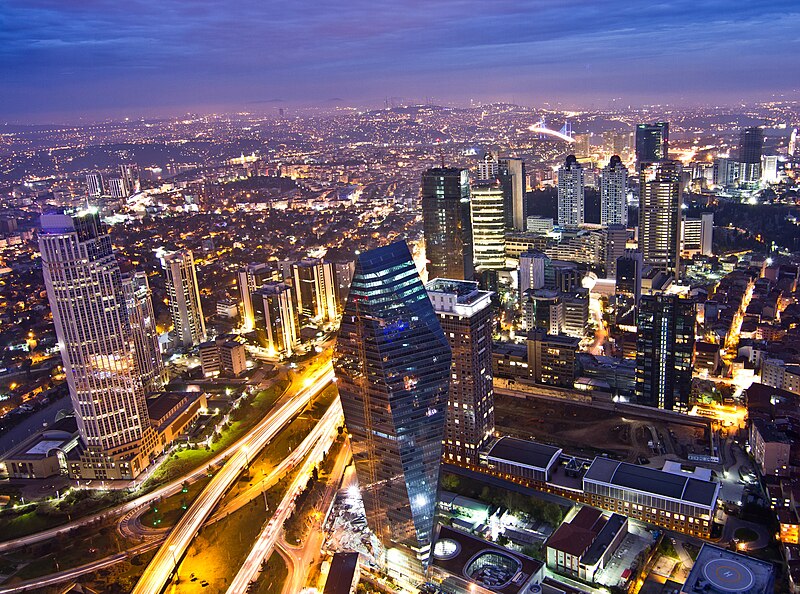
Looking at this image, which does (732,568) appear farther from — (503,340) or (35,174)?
(35,174)

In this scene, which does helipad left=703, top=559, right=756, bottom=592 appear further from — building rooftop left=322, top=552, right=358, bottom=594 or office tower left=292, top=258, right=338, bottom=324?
office tower left=292, top=258, right=338, bottom=324

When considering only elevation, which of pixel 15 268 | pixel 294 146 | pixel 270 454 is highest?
pixel 294 146

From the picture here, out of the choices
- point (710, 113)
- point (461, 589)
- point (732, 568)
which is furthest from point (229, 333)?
point (710, 113)

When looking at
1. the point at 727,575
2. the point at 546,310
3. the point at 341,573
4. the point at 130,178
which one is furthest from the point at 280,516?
the point at 130,178

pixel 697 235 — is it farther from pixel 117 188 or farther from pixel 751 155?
pixel 117 188

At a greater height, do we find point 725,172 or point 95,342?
point 95,342

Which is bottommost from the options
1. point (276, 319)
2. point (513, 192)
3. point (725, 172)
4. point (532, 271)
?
point (276, 319)

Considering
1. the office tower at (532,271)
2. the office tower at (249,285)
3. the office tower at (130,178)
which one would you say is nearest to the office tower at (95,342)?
the office tower at (249,285)
